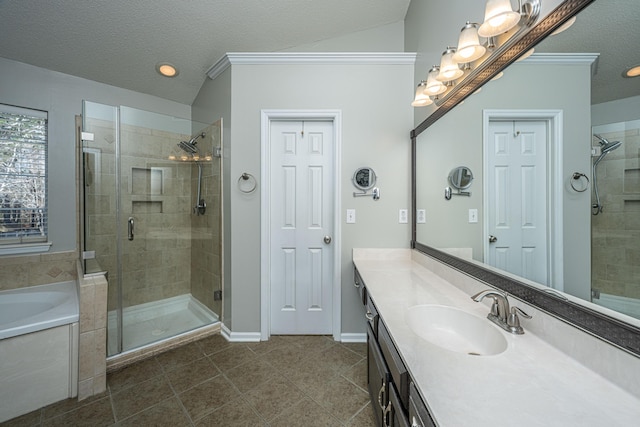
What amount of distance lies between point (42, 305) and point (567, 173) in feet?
11.0

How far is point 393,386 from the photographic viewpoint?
86 cm

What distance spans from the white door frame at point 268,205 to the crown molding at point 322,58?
432mm

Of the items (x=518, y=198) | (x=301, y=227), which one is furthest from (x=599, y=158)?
(x=301, y=227)

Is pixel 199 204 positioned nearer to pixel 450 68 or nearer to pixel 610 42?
pixel 450 68

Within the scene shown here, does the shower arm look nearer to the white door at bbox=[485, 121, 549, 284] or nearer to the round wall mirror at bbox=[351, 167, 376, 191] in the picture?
the round wall mirror at bbox=[351, 167, 376, 191]

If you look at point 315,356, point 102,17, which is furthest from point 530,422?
point 102,17

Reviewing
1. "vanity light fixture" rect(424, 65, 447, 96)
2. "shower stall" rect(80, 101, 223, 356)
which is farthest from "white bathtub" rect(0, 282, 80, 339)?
"vanity light fixture" rect(424, 65, 447, 96)

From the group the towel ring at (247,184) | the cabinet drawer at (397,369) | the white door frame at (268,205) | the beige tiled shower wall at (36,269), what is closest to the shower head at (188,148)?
the towel ring at (247,184)

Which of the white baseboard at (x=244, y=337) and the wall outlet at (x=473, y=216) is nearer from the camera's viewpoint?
the wall outlet at (x=473, y=216)

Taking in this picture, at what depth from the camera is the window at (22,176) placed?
1905 mm

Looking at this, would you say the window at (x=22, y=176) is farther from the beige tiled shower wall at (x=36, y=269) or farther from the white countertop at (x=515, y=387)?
the white countertop at (x=515, y=387)

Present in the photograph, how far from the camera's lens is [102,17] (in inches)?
66.4

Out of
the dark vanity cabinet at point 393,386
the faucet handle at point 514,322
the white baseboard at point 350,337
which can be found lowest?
the white baseboard at point 350,337

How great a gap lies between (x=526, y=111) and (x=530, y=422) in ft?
3.44
